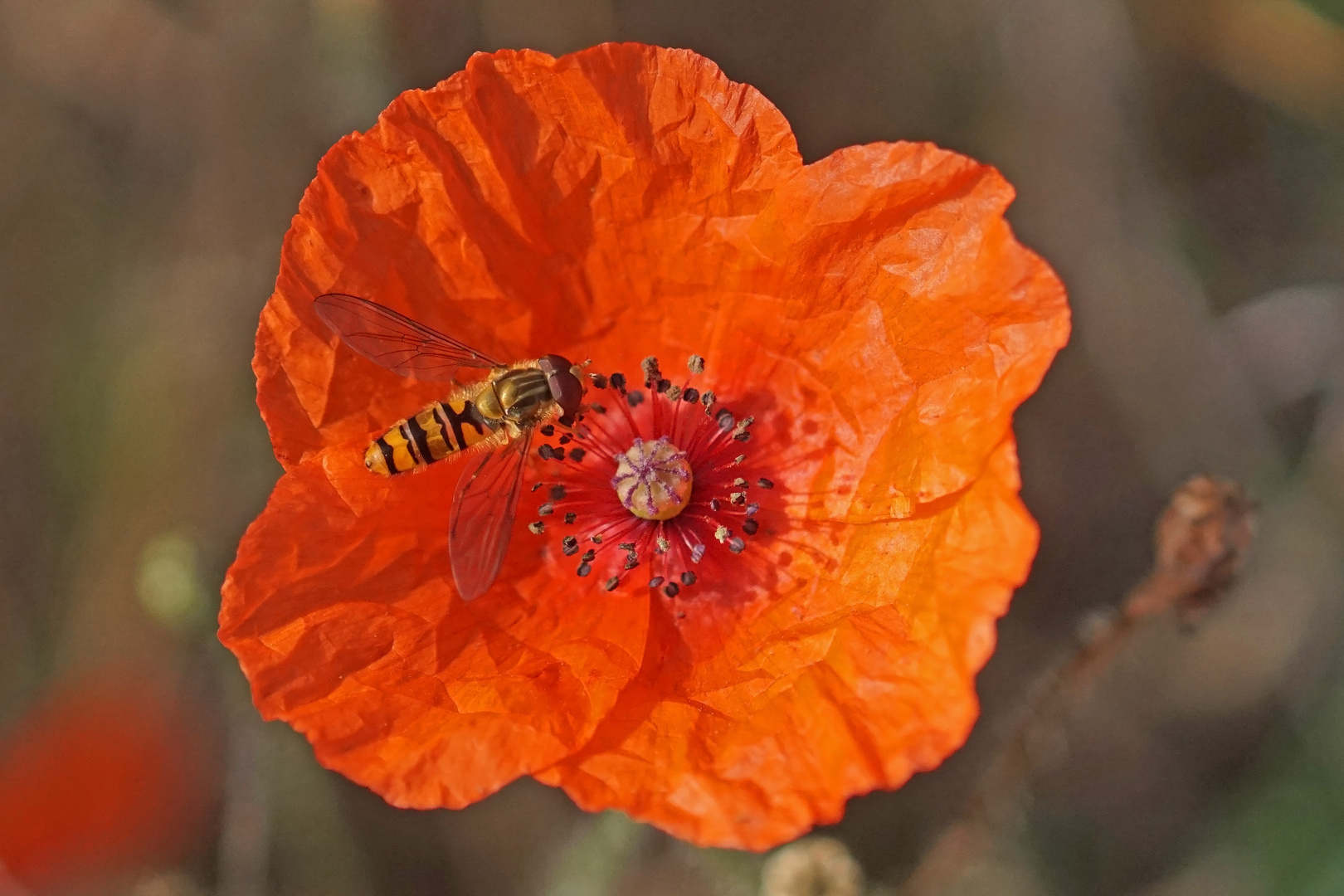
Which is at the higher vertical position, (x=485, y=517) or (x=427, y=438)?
(x=427, y=438)

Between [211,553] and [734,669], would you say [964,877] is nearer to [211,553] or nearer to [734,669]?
[734,669]

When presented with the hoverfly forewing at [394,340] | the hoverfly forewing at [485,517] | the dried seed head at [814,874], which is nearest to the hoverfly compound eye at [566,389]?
the hoverfly forewing at [485,517]

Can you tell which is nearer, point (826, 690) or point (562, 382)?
point (826, 690)

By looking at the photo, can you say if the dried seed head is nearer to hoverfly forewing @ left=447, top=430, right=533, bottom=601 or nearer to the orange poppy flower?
the orange poppy flower

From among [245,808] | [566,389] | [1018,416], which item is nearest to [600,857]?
[245,808]

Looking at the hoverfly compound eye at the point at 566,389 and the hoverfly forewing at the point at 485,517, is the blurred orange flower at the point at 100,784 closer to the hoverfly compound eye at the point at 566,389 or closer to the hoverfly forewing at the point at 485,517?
the hoverfly forewing at the point at 485,517

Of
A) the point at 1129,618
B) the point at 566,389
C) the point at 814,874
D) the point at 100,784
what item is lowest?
the point at 100,784

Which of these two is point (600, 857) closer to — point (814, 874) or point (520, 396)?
point (814, 874)

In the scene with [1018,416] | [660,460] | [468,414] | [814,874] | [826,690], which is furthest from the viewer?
[1018,416]
